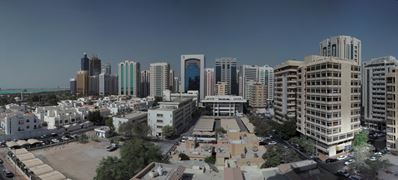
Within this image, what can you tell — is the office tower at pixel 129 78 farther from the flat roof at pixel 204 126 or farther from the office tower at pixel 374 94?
the office tower at pixel 374 94

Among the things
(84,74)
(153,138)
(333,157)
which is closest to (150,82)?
Result: (84,74)

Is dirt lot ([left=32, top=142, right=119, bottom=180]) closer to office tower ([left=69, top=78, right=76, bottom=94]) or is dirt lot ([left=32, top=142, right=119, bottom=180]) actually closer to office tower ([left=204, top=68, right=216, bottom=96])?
office tower ([left=69, top=78, right=76, bottom=94])

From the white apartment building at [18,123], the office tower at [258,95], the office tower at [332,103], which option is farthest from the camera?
the office tower at [258,95]

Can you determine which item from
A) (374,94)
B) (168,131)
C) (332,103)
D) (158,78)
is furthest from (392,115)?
(158,78)

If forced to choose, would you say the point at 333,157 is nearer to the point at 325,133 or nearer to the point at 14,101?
the point at 325,133

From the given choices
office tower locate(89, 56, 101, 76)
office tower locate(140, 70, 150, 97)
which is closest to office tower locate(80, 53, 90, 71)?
office tower locate(89, 56, 101, 76)

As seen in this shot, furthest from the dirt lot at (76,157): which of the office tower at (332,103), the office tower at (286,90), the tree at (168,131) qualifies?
the office tower at (286,90)

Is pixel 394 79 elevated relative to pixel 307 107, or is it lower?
elevated
